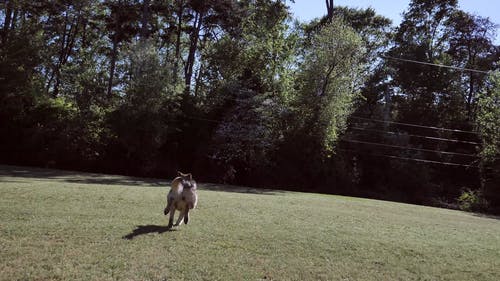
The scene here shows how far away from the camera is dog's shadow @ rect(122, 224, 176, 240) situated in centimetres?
754

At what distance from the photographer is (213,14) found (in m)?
39.1

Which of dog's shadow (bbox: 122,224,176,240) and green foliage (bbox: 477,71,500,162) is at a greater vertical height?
green foliage (bbox: 477,71,500,162)

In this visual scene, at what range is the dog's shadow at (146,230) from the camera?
754 centimetres

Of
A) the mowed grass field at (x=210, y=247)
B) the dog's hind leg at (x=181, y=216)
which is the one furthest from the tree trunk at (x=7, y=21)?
the dog's hind leg at (x=181, y=216)

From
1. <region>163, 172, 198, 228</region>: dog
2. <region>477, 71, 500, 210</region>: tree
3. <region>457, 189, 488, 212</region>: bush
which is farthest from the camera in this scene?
<region>477, 71, 500, 210</region>: tree

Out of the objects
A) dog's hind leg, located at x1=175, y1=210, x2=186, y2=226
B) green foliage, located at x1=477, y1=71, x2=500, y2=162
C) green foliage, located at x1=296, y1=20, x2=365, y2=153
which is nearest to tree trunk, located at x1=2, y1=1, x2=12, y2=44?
green foliage, located at x1=296, y1=20, x2=365, y2=153

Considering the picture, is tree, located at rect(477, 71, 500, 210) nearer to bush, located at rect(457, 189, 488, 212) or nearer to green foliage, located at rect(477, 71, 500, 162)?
green foliage, located at rect(477, 71, 500, 162)

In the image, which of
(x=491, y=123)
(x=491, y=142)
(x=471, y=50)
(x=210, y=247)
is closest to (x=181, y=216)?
(x=210, y=247)

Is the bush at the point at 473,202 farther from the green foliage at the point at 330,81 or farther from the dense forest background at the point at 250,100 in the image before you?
the green foliage at the point at 330,81

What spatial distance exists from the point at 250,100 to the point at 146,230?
86.9ft

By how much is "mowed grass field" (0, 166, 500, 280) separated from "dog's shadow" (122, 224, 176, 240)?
0.02 m

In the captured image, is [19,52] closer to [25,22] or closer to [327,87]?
[25,22]

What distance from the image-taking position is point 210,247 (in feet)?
23.9

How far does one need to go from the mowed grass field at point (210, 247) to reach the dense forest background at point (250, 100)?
2049 centimetres
